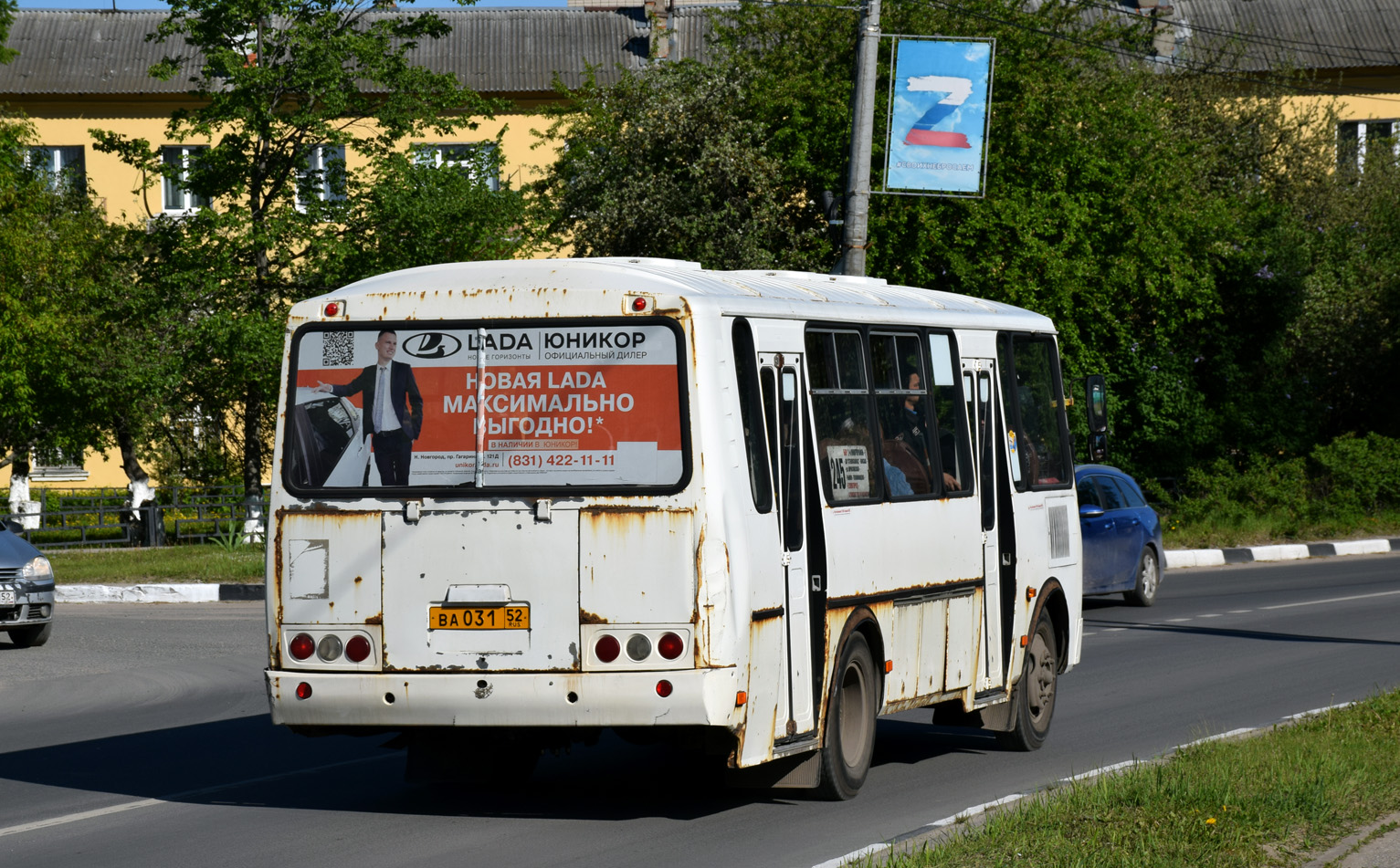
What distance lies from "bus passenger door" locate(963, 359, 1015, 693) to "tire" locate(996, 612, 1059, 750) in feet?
0.99

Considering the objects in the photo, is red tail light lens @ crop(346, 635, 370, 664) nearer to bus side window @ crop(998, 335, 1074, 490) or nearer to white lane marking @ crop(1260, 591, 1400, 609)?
bus side window @ crop(998, 335, 1074, 490)

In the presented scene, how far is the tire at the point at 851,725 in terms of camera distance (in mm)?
8781

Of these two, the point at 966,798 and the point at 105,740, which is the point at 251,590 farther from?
the point at 966,798

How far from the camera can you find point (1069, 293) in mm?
29953

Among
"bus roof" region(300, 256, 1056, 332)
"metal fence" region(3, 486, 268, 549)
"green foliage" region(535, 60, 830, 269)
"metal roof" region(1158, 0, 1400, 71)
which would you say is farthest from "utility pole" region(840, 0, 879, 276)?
"metal roof" region(1158, 0, 1400, 71)

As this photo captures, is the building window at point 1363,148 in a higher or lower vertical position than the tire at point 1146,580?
higher

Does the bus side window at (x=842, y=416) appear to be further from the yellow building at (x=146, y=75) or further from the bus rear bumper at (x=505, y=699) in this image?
the yellow building at (x=146, y=75)

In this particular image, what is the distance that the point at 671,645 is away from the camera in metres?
7.77

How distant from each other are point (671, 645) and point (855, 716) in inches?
66.5

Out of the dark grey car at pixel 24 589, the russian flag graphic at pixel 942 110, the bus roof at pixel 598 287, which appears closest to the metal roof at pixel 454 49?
the russian flag graphic at pixel 942 110

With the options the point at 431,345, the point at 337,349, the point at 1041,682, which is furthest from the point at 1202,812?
the point at 337,349

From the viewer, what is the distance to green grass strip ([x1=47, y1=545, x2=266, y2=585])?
965 inches

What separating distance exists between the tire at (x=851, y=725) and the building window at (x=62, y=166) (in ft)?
92.5

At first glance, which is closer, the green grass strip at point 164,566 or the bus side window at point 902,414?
the bus side window at point 902,414
